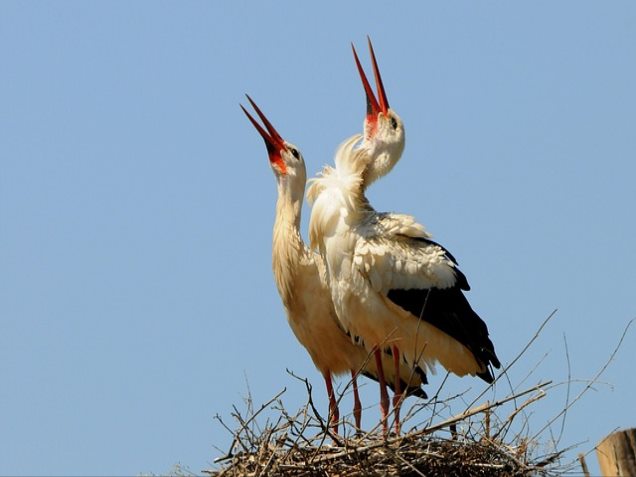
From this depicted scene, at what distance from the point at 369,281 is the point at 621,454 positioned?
3.23 m

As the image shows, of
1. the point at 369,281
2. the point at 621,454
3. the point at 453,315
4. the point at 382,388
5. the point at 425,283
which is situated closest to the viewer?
the point at 621,454

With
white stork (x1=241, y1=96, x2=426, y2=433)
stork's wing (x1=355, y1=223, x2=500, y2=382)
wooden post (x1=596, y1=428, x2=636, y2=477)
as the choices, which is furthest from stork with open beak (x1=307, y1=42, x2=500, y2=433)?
wooden post (x1=596, y1=428, x2=636, y2=477)

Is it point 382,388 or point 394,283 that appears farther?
point 382,388

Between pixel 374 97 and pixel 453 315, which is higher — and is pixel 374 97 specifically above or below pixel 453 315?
above

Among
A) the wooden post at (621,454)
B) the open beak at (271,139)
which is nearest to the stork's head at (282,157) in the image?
the open beak at (271,139)

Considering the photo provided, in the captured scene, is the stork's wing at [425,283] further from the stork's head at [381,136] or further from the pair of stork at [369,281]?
the stork's head at [381,136]

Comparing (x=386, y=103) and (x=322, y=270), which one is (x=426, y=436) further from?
(x=386, y=103)

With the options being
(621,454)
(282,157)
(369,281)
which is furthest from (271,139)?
(621,454)

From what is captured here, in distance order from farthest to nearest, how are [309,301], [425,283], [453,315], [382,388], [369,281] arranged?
[309,301]
[382,388]
[453,315]
[425,283]
[369,281]

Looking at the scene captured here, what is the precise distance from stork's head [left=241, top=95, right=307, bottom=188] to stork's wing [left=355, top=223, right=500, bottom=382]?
1.05 meters

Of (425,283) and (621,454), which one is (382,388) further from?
(621,454)

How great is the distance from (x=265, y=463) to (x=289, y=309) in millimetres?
2036

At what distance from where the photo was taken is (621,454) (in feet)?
16.1

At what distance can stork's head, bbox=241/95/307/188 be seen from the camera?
8938mm
